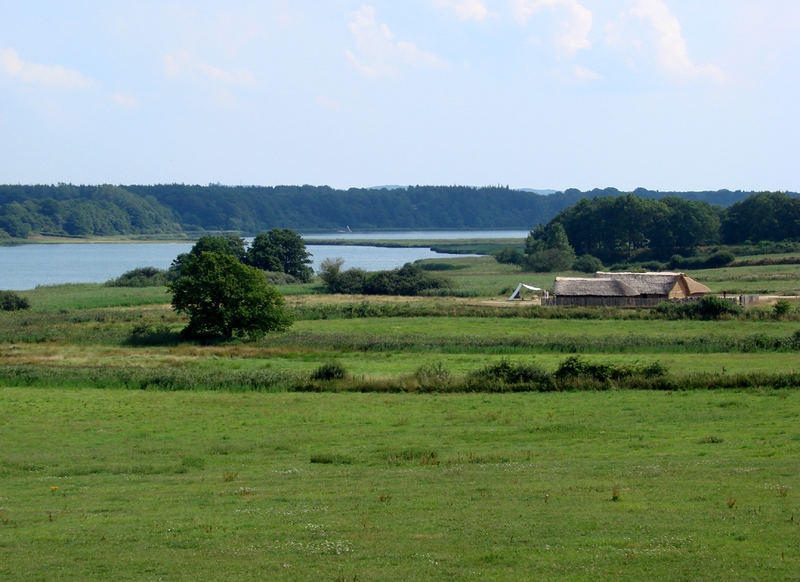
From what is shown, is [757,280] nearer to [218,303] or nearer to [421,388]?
[218,303]

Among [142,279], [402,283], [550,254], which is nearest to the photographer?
[402,283]

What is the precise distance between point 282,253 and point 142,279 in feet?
60.2

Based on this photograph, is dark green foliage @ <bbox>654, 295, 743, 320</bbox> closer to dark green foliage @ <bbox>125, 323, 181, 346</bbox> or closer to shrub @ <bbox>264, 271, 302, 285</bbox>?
dark green foliage @ <bbox>125, 323, 181, 346</bbox>

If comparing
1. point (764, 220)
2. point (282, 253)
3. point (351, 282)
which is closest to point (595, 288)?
point (351, 282)

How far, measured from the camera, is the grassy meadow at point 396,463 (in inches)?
482

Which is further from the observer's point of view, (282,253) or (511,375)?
(282,253)

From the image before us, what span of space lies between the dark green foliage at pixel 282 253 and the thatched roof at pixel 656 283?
49394 mm

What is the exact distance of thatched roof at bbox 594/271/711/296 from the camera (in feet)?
231

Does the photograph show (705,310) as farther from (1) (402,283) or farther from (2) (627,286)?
(1) (402,283)

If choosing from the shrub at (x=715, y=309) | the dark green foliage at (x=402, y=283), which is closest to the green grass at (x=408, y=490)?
the shrub at (x=715, y=309)

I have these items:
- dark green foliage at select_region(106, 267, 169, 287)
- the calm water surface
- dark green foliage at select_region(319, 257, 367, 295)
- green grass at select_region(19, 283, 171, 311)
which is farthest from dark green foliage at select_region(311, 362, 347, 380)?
the calm water surface

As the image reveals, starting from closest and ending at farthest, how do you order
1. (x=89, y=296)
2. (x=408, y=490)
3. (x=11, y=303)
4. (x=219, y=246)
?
(x=408, y=490) < (x=11, y=303) < (x=89, y=296) < (x=219, y=246)

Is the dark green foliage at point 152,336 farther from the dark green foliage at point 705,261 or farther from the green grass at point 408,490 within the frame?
the dark green foliage at point 705,261

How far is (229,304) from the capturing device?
5319cm
